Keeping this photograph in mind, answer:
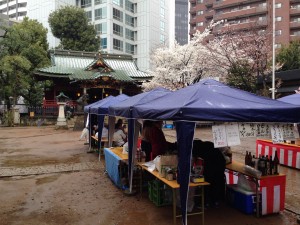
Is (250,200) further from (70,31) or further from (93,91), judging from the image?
(70,31)

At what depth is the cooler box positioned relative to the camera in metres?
5.98

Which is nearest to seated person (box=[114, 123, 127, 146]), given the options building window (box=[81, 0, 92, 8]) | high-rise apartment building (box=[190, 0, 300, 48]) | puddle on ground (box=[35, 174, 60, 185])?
puddle on ground (box=[35, 174, 60, 185])

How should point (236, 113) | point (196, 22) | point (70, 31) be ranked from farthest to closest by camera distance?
point (196, 22), point (70, 31), point (236, 113)

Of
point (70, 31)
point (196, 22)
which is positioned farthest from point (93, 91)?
point (196, 22)

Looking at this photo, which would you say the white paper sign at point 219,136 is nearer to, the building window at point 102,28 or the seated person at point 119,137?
the seated person at point 119,137

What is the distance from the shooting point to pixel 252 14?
5544cm

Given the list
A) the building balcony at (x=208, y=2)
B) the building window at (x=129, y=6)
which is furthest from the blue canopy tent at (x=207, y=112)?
the building balcony at (x=208, y=2)

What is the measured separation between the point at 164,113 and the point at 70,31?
43.4 metres

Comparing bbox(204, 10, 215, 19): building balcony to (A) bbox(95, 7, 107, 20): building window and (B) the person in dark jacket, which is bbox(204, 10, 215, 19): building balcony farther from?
(B) the person in dark jacket

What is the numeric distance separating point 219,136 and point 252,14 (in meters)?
56.9

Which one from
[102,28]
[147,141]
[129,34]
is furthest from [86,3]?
[147,141]

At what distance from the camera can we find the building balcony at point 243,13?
179 ft

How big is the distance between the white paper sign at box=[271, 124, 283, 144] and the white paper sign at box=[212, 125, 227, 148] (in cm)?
109

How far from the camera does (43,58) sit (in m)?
35.2
